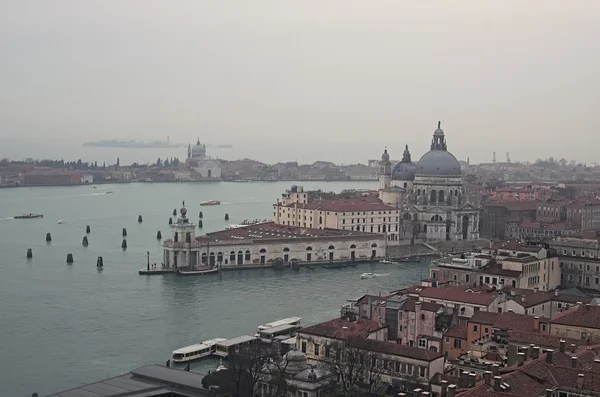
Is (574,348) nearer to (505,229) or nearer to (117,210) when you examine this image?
(505,229)

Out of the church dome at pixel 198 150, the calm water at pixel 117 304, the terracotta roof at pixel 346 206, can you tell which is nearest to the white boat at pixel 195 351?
the calm water at pixel 117 304

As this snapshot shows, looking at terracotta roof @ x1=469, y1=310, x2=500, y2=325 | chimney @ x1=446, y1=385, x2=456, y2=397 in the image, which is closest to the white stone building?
terracotta roof @ x1=469, y1=310, x2=500, y2=325

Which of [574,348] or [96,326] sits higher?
[574,348]

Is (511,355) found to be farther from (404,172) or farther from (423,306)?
(404,172)

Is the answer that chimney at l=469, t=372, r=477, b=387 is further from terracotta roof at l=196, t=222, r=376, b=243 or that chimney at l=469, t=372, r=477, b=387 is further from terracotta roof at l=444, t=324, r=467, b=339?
terracotta roof at l=196, t=222, r=376, b=243

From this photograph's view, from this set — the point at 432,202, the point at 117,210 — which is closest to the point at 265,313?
the point at 432,202

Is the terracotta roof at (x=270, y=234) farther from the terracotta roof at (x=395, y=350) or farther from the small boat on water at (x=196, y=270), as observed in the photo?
the terracotta roof at (x=395, y=350)
